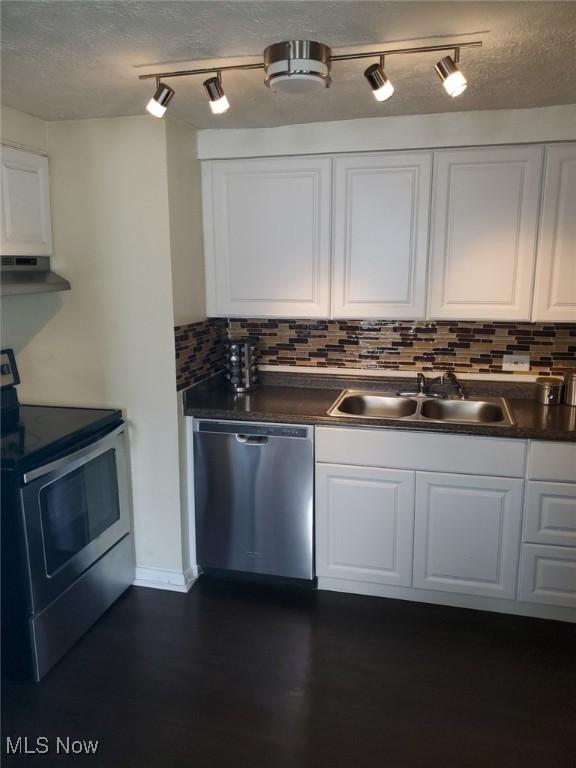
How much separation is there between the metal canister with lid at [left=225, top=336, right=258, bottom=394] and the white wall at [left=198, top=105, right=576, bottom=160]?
93 centimetres

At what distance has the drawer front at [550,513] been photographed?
2.41 meters

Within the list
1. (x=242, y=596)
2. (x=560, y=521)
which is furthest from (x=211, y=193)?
(x=560, y=521)

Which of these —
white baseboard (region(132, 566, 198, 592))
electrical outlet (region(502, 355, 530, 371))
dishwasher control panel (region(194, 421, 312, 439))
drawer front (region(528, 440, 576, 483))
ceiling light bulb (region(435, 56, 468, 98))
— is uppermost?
ceiling light bulb (region(435, 56, 468, 98))

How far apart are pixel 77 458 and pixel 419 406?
156 centimetres

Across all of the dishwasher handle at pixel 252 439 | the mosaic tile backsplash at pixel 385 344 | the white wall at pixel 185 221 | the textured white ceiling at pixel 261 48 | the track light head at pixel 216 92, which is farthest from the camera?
the mosaic tile backsplash at pixel 385 344

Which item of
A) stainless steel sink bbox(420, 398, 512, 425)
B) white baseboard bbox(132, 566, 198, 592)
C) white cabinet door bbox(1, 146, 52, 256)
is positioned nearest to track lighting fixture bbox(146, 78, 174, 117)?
A: white cabinet door bbox(1, 146, 52, 256)

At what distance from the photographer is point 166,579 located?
2.82 metres

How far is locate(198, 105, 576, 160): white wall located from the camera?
2439 mm

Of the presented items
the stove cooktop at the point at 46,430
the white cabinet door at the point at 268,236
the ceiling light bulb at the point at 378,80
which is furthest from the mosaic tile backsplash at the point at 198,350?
the ceiling light bulb at the point at 378,80

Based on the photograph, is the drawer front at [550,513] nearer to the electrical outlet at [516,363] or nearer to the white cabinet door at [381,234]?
the electrical outlet at [516,363]

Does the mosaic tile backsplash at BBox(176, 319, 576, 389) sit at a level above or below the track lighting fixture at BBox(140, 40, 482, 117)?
below

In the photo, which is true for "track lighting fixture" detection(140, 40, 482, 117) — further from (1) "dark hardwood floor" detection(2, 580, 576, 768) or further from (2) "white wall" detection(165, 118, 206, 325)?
(1) "dark hardwood floor" detection(2, 580, 576, 768)

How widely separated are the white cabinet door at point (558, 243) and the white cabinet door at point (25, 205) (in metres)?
2.22

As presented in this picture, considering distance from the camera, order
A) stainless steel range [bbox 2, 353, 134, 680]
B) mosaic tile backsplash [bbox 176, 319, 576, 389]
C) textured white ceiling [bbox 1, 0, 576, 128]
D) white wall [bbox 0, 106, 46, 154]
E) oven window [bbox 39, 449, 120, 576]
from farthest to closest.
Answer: mosaic tile backsplash [bbox 176, 319, 576, 389], white wall [bbox 0, 106, 46, 154], oven window [bbox 39, 449, 120, 576], stainless steel range [bbox 2, 353, 134, 680], textured white ceiling [bbox 1, 0, 576, 128]
